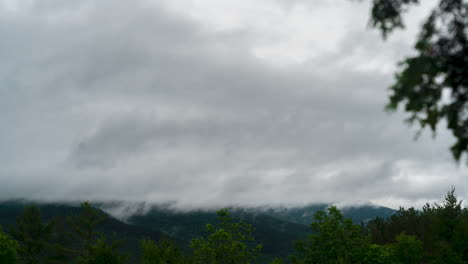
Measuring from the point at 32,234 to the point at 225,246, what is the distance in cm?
5391

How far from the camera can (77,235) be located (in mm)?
57375

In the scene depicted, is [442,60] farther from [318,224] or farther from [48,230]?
[48,230]

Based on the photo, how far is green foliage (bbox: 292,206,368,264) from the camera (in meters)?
45.0

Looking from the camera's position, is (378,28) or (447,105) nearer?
(447,105)

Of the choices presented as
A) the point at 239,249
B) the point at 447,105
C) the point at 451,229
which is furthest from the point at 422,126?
the point at 451,229

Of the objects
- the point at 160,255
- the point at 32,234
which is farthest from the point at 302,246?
the point at 32,234

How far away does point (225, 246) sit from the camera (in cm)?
3859

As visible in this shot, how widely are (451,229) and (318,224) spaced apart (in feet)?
46.8

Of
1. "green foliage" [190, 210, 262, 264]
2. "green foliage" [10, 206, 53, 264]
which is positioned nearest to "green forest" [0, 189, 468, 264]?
"green foliage" [190, 210, 262, 264]

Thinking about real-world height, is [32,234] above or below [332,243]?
above

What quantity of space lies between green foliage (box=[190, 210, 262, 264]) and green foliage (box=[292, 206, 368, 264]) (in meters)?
8.03

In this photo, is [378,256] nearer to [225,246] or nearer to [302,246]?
[302,246]

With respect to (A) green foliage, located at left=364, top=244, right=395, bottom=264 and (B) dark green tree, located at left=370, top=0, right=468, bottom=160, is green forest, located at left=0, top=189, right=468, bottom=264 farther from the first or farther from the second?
(B) dark green tree, located at left=370, top=0, right=468, bottom=160

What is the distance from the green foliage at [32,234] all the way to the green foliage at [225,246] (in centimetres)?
4494
